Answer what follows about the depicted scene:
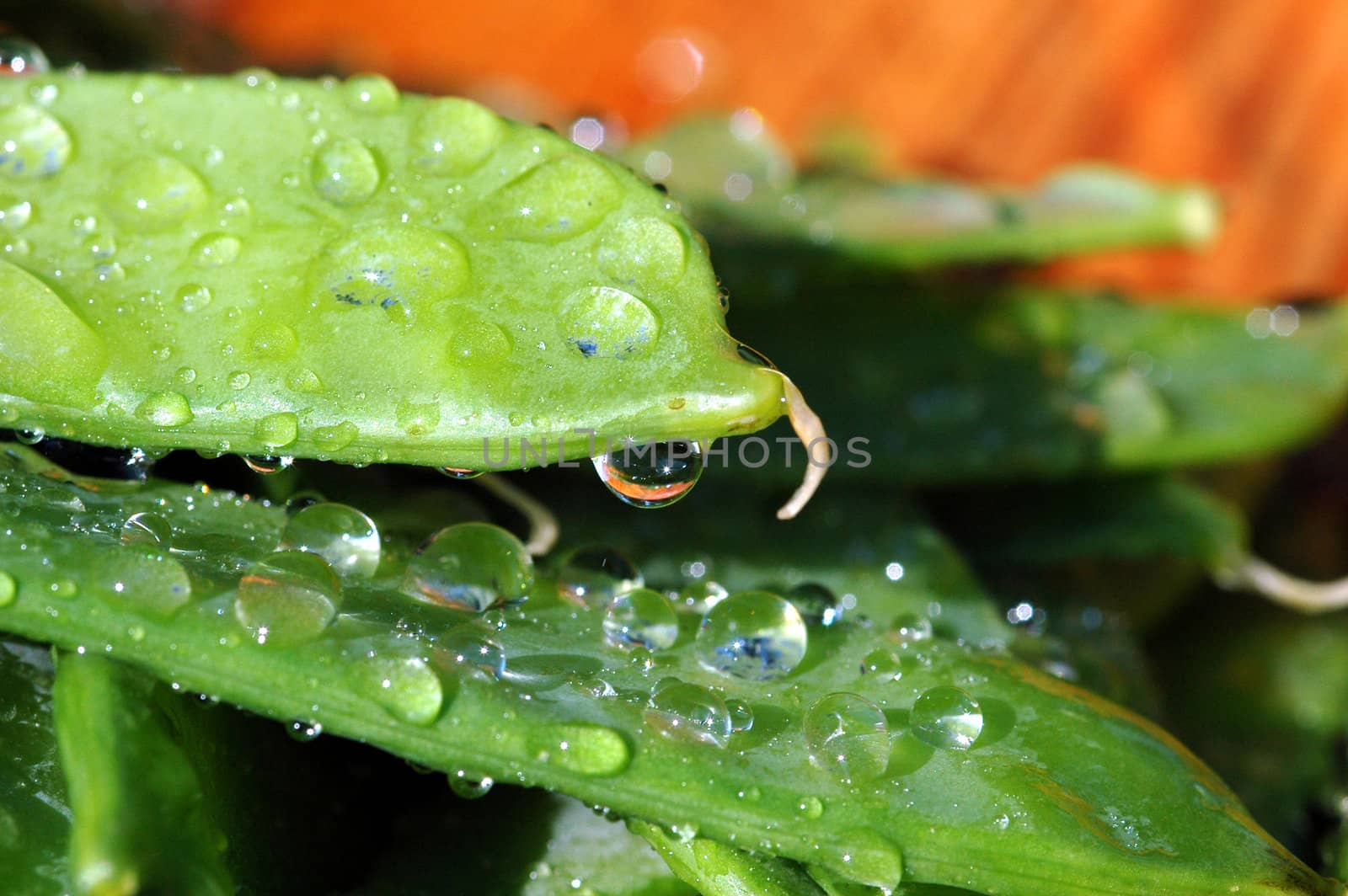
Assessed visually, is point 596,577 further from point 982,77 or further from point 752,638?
point 982,77

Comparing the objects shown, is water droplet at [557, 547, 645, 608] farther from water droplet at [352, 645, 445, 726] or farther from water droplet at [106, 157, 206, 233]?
water droplet at [106, 157, 206, 233]

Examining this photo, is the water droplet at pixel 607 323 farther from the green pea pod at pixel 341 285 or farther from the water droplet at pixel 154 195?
the water droplet at pixel 154 195

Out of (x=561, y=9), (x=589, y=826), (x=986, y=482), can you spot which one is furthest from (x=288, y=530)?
(x=561, y=9)

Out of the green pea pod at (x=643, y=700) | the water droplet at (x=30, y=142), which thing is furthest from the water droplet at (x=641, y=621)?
the water droplet at (x=30, y=142)

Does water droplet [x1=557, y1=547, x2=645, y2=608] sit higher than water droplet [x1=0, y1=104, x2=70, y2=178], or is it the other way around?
water droplet [x1=0, y1=104, x2=70, y2=178]

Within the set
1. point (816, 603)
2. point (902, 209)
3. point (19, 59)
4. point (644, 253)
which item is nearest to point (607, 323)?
point (644, 253)

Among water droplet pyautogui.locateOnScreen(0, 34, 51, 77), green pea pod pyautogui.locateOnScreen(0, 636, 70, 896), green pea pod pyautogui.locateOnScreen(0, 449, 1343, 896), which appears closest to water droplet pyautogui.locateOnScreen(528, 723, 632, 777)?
green pea pod pyautogui.locateOnScreen(0, 449, 1343, 896)
